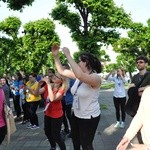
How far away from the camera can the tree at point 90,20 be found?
23.7 metres

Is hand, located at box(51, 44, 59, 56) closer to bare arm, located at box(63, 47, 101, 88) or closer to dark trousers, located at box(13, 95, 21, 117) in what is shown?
bare arm, located at box(63, 47, 101, 88)

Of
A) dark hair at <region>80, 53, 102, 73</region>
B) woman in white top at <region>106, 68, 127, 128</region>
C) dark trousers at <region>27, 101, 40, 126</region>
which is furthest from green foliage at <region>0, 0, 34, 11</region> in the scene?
dark hair at <region>80, 53, 102, 73</region>

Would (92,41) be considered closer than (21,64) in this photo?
Yes

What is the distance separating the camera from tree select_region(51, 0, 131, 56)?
23688 millimetres

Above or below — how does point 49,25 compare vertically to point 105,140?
above

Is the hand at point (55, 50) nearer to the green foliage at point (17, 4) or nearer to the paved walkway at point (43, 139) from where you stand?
the paved walkway at point (43, 139)

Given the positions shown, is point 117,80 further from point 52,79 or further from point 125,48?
point 125,48

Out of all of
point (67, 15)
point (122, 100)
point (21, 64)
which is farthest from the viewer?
point (21, 64)

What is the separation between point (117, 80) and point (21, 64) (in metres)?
46.6

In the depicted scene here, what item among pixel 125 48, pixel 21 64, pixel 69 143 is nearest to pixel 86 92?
pixel 69 143

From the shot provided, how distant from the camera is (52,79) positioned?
730 centimetres

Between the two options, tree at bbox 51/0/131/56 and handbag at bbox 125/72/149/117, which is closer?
handbag at bbox 125/72/149/117

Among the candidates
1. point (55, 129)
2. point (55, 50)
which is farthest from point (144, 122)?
point (55, 129)

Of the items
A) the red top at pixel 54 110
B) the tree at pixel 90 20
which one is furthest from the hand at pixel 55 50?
the tree at pixel 90 20
